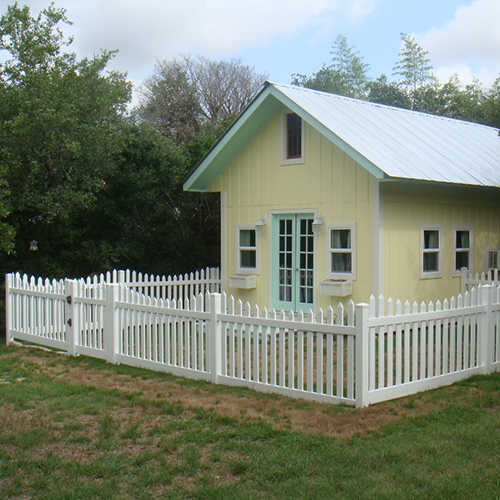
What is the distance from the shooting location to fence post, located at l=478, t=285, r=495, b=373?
8.53m

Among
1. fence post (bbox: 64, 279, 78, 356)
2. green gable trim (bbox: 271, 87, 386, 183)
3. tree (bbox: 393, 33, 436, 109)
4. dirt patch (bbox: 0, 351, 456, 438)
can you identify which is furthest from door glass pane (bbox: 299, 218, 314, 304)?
tree (bbox: 393, 33, 436, 109)

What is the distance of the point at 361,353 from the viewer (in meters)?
6.88

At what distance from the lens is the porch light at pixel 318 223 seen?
1330 cm

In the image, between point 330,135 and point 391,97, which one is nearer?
point 330,135

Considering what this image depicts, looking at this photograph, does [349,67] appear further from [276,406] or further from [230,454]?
[230,454]

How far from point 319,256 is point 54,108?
739cm

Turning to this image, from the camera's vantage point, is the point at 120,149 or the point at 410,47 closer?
the point at 120,149

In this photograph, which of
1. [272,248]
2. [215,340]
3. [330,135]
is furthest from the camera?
[272,248]

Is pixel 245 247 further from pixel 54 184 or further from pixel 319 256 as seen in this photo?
pixel 54 184

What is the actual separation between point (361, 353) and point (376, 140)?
7.32 m

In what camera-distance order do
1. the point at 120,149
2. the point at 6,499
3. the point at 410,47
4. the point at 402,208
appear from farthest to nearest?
the point at 410,47
the point at 120,149
the point at 402,208
the point at 6,499

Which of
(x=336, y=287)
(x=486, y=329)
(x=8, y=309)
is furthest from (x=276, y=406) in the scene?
(x=8, y=309)

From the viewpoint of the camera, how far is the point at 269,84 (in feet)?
44.3

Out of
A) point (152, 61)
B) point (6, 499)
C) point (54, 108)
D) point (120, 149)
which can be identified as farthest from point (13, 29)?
point (152, 61)
